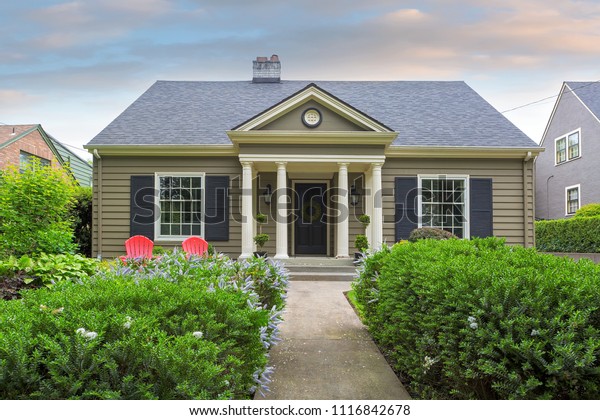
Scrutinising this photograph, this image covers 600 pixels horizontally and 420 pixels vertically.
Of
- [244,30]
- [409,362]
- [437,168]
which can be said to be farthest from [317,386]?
[437,168]

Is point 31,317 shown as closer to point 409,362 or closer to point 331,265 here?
point 409,362

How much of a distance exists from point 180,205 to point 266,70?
6644 millimetres

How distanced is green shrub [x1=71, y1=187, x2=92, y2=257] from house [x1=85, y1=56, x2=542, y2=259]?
668mm

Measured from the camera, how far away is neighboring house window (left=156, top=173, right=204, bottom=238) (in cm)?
1015

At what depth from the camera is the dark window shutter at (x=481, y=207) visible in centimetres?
1016

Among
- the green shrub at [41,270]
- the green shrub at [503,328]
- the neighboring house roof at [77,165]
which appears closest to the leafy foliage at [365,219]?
the green shrub at [41,270]

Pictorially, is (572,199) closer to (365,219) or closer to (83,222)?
(365,219)

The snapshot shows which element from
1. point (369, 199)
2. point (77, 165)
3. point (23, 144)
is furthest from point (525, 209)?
point (77, 165)

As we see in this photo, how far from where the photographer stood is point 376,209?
9656mm

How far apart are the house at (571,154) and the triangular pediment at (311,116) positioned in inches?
491

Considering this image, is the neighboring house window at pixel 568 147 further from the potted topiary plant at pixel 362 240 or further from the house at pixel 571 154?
the potted topiary plant at pixel 362 240

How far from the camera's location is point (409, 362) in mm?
2590

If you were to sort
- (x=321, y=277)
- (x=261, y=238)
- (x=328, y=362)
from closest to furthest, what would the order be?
(x=328, y=362), (x=321, y=277), (x=261, y=238)

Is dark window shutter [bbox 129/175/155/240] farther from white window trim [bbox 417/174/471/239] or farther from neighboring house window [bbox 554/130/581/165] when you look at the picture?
neighboring house window [bbox 554/130/581/165]
